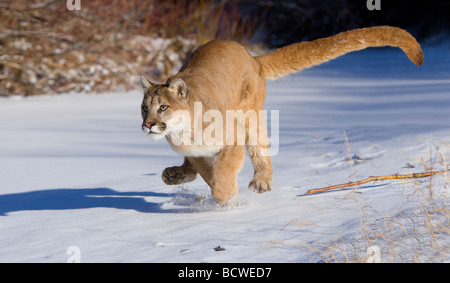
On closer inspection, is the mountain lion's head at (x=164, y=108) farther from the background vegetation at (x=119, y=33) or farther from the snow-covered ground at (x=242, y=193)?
the background vegetation at (x=119, y=33)

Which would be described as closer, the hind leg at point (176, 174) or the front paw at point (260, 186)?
the front paw at point (260, 186)

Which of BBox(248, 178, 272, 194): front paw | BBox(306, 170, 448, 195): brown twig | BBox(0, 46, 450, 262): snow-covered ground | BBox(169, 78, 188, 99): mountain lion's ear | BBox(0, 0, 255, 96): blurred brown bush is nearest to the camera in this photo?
BBox(0, 46, 450, 262): snow-covered ground

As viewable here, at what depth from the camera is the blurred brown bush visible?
37.7ft

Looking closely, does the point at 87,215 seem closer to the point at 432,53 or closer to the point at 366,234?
the point at 366,234

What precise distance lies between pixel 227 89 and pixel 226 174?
2.71 ft

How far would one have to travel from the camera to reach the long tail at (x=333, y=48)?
478cm

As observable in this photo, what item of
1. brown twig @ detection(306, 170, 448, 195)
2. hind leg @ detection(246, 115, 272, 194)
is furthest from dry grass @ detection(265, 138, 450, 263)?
hind leg @ detection(246, 115, 272, 194)

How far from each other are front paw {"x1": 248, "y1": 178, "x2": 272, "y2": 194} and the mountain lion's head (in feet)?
2.53

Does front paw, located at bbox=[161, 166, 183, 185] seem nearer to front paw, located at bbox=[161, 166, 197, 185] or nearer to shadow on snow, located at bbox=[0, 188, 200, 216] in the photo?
front paw, located at bbox=[161, 166, 197, 185]

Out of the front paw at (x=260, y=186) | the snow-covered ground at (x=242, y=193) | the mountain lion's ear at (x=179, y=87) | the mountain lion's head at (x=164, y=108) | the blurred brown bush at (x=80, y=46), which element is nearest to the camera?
the snow-covered ground at (x=242, y=193)

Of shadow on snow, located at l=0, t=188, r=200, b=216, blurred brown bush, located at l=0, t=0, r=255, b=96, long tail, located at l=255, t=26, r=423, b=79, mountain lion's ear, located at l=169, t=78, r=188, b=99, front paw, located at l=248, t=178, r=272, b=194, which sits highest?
blurred brown bush, located at l=0, t=0, r=255, b=96

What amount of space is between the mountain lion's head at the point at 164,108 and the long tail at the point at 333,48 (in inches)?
52.6

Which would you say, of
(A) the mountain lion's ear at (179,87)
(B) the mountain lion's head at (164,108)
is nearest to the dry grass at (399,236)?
(B) the mountain lion's head at (164,108)
